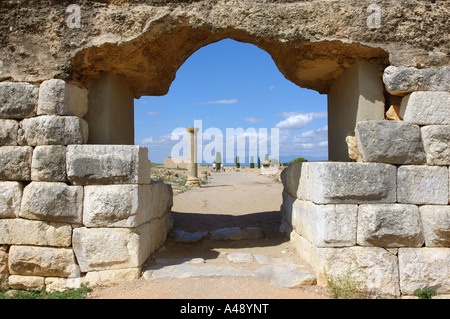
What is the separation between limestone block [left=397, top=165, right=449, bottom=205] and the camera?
3.45 metres

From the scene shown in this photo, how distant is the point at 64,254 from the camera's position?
3.57 m

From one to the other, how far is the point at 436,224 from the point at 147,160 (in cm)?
333

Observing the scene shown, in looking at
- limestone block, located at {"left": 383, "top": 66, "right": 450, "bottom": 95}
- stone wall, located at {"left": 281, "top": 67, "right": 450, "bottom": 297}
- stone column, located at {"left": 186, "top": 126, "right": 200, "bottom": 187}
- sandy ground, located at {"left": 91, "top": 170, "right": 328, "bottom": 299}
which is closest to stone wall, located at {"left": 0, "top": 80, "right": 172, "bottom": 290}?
sandy ground, located at {"left": 91, "top": 170, "right": 328, "bottom": 299}

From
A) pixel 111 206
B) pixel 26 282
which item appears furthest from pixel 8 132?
pixel 26 282

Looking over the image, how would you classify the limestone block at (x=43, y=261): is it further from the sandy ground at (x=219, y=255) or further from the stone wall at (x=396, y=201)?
→ the stone wall at (x=396, y=201)

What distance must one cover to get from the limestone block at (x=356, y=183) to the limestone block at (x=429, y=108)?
2.14 feet

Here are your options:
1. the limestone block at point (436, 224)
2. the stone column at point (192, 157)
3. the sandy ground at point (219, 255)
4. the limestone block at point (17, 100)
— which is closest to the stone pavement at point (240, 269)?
the sandy ground at point (219, 255)

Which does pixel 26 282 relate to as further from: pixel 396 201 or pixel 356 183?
pixel 396 201

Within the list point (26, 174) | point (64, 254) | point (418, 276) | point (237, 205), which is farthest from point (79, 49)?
point (237, 205)

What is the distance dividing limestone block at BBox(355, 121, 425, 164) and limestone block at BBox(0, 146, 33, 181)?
3735 mm

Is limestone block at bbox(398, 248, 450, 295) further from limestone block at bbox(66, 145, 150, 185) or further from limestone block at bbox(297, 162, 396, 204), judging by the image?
limestone block at bbox(66, 145, 150, 185)

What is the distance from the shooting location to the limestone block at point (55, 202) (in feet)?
11.5

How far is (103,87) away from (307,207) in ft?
9.86

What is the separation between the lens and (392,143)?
3455mm
